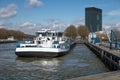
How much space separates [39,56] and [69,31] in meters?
134

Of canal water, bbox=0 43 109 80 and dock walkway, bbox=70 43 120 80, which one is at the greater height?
dock walkway, bbox=70 43 120 80

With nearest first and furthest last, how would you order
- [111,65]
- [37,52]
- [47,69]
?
1. [47,69]
2. [111,65]
3. [37,52]

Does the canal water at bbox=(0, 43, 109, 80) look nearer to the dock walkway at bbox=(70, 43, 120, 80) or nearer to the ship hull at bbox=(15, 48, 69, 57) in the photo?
the dock walkway at bbox=(70, 43, 120, 80)

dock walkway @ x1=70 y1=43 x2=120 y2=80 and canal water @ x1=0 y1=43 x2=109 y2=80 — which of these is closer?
dock walkway @ x1=70 y1=43 x2=120 y2=80

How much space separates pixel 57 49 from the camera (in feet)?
124

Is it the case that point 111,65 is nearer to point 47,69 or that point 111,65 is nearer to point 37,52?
point 47,69

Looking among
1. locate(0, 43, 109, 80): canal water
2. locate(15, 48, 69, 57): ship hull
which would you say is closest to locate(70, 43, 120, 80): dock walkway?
locate(0, 43, 109, 80): canal water

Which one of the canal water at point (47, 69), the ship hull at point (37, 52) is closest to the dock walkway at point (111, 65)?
the canal water at point (47, 69)

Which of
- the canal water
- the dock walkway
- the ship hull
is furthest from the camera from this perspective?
the ship hull

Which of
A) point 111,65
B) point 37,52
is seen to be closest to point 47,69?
point 111,65

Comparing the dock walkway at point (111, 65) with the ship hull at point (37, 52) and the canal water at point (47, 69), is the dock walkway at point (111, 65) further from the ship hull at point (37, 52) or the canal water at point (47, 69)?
the ship hull at point (37, 52)

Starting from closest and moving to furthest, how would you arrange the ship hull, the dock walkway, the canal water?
the dock walkway → the canal water → the ship hull

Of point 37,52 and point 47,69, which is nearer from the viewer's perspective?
point 47,69

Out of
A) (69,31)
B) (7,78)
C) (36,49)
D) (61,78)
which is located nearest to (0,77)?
(7,78)
